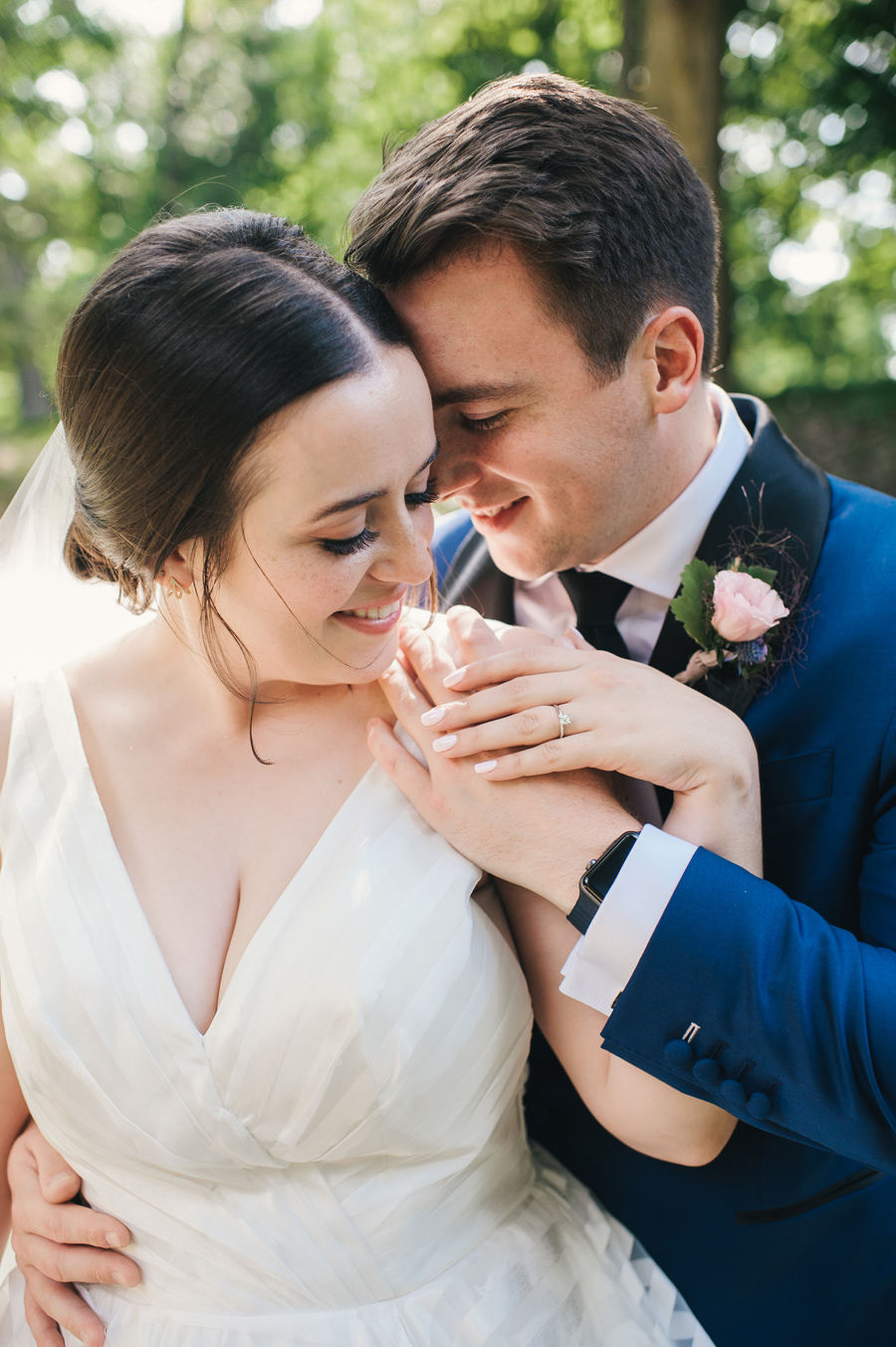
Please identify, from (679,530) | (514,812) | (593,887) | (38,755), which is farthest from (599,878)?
(38,755)

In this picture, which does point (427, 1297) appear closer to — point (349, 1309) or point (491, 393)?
point (349, 1309)

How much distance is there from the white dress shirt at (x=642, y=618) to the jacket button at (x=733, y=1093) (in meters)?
0.23

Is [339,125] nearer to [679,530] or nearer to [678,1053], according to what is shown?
[679,530]

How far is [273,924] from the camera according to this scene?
5.57 feet

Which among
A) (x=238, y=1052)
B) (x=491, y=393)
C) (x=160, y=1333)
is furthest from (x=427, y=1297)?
(x=491, y=393)

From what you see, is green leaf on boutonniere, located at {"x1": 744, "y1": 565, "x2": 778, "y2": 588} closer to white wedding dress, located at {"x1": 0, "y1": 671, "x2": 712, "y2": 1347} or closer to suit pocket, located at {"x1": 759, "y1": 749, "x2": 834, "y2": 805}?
suit pocket, located at {"x1": 759, "y1": 749, "x2": 834, "y2": 805}

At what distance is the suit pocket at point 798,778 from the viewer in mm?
1901

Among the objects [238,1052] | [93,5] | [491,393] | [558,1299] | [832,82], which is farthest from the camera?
[93,5]

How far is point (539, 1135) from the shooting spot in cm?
226

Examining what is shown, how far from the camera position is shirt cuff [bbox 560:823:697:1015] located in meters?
1.64

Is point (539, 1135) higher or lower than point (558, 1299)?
lower

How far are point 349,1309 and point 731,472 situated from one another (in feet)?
6.52

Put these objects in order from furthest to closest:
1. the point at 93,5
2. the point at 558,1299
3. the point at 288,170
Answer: the point at 288,170 → the point at 93,5 → the point at 558,1299

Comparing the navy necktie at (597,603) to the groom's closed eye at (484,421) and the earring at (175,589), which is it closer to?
the groom's closed eye at (484,421)
